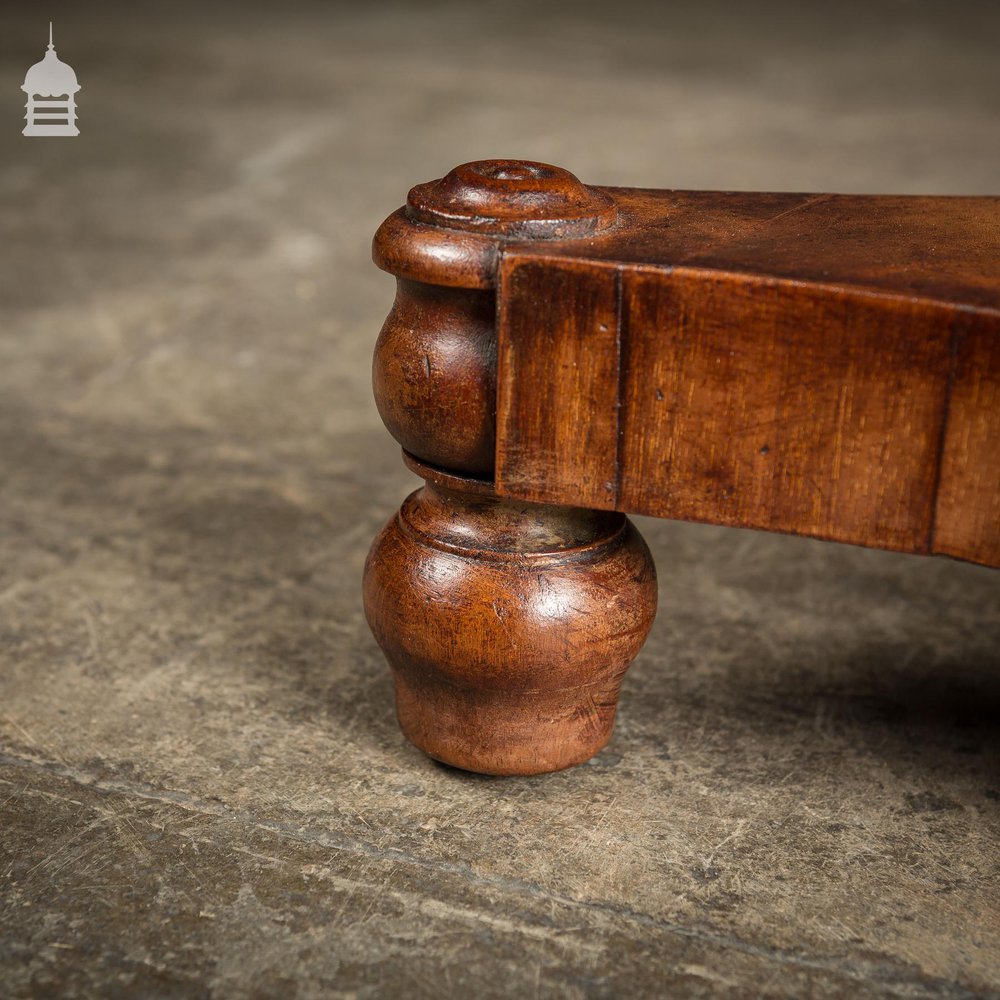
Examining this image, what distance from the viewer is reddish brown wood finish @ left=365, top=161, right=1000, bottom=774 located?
1.22m

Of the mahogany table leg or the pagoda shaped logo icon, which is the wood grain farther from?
the pagoda shaped logo icon

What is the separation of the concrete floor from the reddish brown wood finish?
0.52 feet

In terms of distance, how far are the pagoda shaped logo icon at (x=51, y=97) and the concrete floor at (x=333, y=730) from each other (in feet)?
3.36

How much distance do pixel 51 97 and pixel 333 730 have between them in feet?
15.0

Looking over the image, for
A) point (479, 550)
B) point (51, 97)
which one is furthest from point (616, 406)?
point (51, 97)

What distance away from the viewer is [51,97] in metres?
5.51

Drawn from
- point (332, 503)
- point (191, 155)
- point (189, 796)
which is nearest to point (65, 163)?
point (191, 155)

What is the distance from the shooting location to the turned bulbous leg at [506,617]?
1.42 meters

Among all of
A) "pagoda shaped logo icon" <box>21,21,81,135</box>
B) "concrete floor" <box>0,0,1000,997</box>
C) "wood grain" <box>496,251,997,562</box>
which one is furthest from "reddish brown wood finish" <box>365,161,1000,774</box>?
"pagoda shaped logo icon" <box>21,21,81,135</box>

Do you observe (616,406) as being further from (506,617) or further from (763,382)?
(506,617)

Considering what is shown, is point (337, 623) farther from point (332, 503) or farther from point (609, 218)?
point (609, 218)

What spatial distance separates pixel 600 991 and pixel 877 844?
39cm

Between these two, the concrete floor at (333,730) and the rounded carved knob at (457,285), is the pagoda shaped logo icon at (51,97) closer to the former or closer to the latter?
the concrete floor at (333,730)

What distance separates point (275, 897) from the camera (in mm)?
1346
